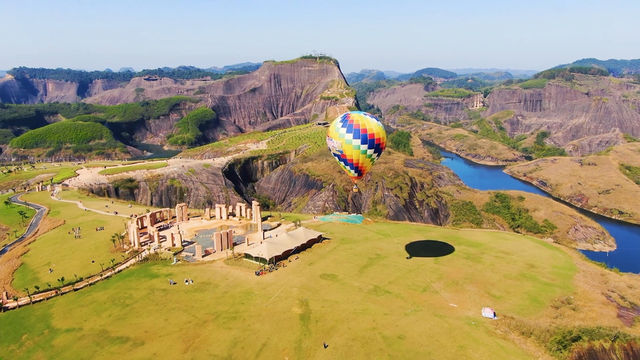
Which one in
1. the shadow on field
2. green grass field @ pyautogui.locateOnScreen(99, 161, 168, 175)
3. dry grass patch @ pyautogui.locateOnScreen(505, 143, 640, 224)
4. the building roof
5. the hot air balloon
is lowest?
dry grass patch @ pyautogui.locateOnScreen(505, 143, 640, 224)

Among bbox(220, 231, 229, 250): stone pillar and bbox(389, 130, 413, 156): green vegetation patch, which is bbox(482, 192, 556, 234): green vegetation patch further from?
bbox(220, 231, 229, 250): stone pillar

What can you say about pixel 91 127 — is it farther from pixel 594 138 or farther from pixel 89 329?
pixel 594 138

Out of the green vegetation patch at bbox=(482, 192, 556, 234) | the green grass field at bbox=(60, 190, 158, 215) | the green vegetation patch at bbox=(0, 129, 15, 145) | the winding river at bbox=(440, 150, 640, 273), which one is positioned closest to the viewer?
the green grass field at bbox=(60, 190, 158, 215)

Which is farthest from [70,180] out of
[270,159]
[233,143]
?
[233,143]

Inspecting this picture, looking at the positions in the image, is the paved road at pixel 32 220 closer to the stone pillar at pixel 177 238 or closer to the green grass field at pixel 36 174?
the green grass field at pixel 36 174

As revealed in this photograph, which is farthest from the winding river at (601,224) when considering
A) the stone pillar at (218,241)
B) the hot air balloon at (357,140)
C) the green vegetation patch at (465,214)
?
the stone pillar at (218,241)

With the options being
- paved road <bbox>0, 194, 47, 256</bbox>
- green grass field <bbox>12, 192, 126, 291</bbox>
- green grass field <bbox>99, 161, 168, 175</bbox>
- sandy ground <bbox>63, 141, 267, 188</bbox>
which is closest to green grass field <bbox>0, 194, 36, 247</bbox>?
paved road <bbox>0, 194, 47, 256</bbox>
